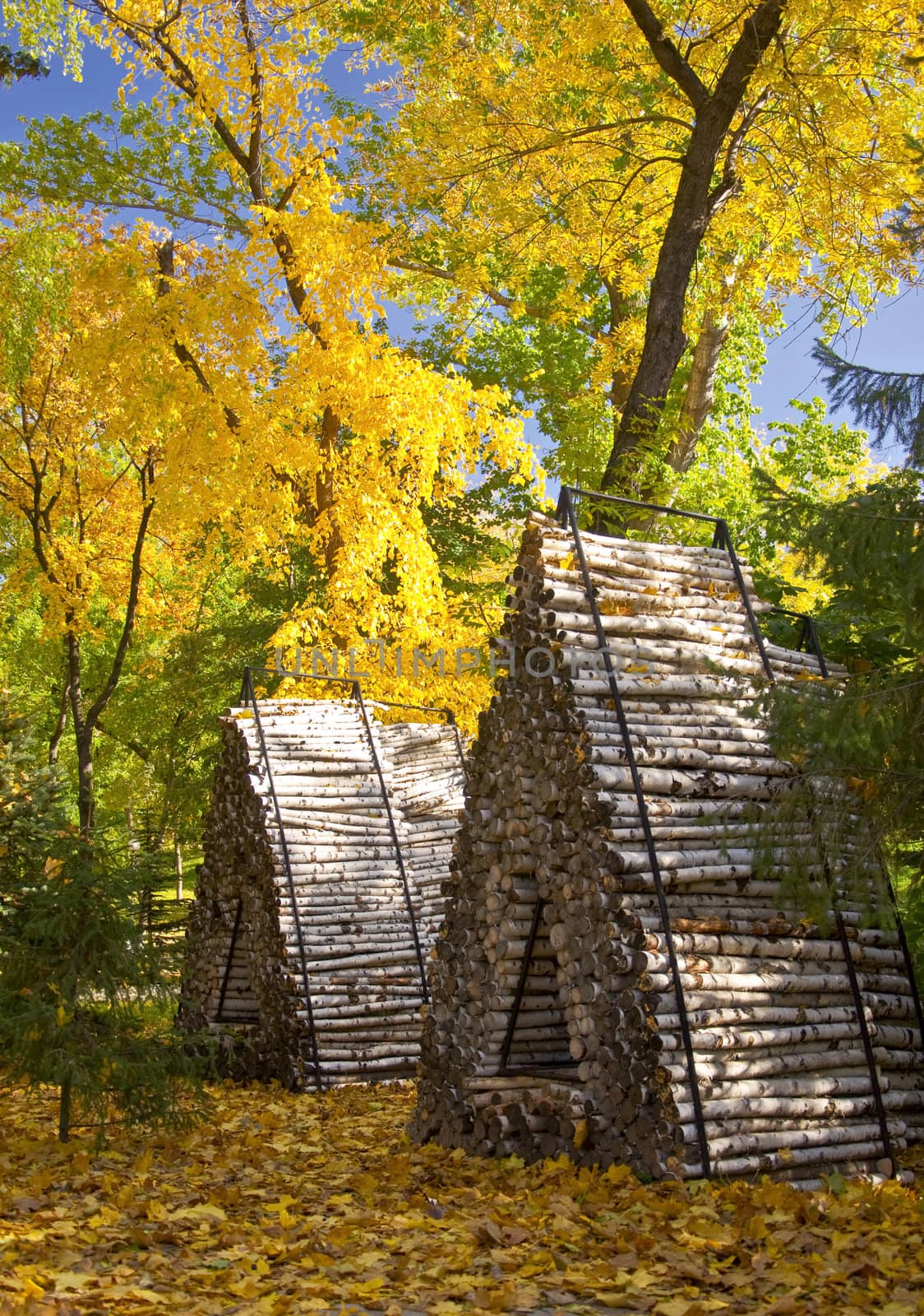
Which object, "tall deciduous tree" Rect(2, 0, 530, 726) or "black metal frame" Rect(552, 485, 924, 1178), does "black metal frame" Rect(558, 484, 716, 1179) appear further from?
"tall deciduous tree" Rect(2, 0, 530, 726)

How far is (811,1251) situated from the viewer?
4820 millimetres

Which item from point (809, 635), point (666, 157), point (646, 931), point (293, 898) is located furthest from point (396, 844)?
point (666, 157)

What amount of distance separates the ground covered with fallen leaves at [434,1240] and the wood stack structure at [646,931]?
369mm

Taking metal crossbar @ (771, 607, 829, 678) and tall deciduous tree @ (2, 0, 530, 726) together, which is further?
tall deciduous tree @ (2, 0, 530, 726)

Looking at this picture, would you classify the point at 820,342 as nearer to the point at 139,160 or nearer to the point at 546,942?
the point at 546,942

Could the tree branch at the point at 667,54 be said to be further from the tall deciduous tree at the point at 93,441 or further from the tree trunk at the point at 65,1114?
the tree trunk at the point at 65,1114

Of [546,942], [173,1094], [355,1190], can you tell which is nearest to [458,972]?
[546,942]

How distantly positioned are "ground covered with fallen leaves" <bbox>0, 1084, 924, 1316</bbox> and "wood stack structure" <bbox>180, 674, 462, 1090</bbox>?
11.1 ft

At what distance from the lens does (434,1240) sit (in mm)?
5195

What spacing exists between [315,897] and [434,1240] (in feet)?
19.2

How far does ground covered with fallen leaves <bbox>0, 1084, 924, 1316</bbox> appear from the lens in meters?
4.39

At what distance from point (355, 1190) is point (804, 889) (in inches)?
114

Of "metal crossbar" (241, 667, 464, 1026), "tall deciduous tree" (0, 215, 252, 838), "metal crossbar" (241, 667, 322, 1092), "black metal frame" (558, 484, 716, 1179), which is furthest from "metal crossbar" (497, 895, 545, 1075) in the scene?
"tall deciduous tree" (0, 215, 252, 838)

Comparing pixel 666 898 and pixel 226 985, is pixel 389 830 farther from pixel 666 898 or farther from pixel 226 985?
pixel 666 898
